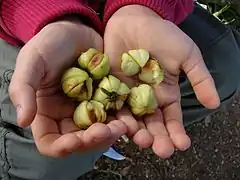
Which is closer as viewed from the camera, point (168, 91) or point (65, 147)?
point (65, 147)

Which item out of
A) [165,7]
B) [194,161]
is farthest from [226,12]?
[165,7]

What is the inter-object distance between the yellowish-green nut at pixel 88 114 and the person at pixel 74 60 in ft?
0.06

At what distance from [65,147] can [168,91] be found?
0.24 metres

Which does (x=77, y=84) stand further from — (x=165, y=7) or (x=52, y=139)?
(x=165, y=7)

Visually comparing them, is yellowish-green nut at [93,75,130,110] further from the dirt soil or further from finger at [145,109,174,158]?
the dirt soil

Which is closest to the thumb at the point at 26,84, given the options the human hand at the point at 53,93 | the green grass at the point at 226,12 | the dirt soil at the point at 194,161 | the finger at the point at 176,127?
the human hand at the point at 53,93

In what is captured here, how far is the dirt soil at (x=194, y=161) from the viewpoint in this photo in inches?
51.4

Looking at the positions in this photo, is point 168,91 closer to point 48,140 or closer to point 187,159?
point 48,140

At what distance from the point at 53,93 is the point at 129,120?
0.13 meters

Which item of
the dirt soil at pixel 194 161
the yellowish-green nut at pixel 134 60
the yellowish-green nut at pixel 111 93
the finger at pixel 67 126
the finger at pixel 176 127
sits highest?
the yellowish-green nut at pixel 134 60

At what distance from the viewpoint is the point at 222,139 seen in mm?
1393

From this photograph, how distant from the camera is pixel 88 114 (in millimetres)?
820

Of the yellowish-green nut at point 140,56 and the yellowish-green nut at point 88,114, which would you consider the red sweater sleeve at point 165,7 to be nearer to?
the yellowish-green nut at point 140,56

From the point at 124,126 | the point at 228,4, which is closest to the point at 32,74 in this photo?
the point at 124,126
